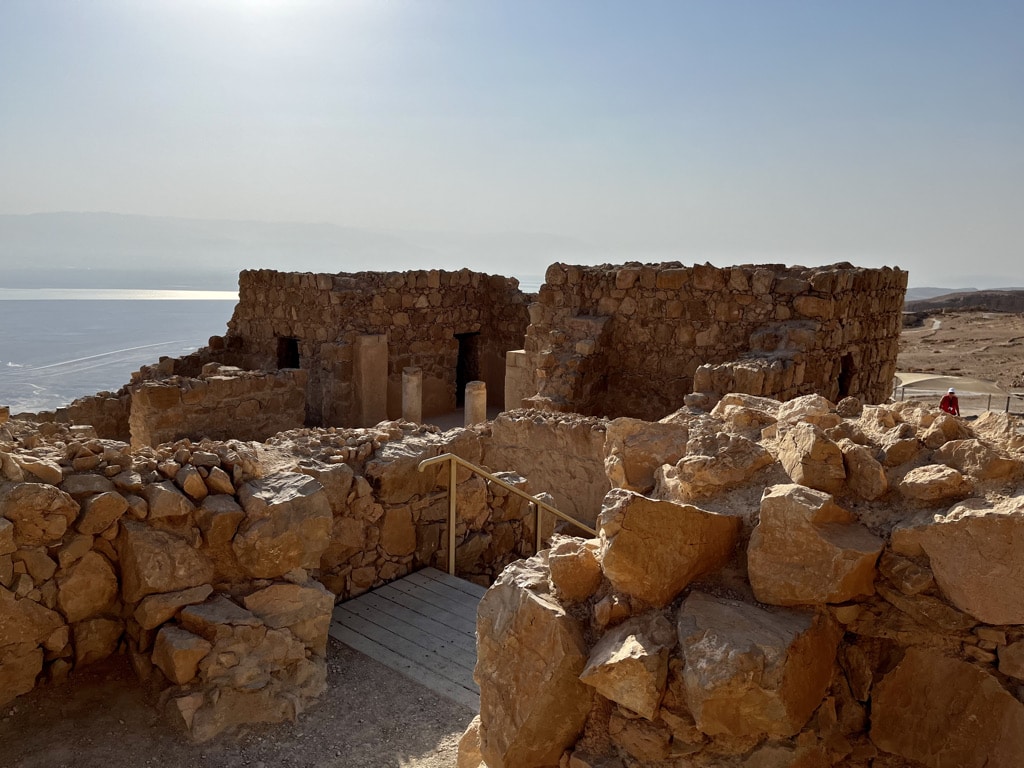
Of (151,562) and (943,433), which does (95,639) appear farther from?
(943,433)

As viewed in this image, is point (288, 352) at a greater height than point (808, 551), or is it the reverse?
point (808, 551)

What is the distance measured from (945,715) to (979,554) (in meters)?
0.47

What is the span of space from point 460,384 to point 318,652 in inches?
438

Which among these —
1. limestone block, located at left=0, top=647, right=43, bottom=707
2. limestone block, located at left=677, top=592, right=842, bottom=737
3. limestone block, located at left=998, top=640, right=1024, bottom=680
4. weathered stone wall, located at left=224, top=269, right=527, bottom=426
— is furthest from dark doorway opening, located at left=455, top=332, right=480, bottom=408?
limestone block, located at left=998, top=640, right=1024, bottom=680

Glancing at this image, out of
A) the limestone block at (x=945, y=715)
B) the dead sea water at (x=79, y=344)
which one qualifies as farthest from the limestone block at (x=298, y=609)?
the dead sea water at (x=79, y=344)

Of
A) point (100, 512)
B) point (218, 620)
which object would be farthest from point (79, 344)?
point (218, 620)

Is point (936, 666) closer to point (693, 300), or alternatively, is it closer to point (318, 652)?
point (318, 652)

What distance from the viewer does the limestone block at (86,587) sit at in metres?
3.82

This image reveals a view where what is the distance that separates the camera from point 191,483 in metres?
4.16

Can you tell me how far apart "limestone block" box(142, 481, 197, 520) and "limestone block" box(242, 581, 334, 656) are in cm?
61

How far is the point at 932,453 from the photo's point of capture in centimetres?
247

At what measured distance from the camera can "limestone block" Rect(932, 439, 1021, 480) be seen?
2268mm

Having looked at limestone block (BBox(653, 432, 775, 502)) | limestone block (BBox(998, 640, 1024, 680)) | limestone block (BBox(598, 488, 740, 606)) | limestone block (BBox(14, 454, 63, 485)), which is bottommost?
limestone block (BBox(14, 454, 63, 485))

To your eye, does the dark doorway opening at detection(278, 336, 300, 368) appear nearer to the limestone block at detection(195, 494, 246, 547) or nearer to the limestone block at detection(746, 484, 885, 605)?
the limestone block at detection(195, 494, 246, 547)
